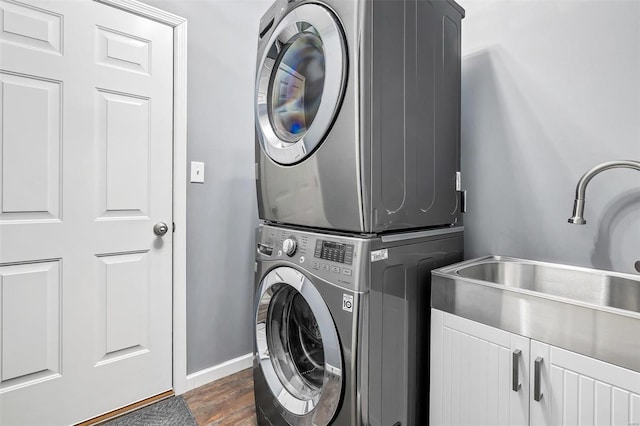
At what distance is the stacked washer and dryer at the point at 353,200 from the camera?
1.02 meters

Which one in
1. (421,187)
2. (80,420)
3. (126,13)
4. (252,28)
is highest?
(252,28)

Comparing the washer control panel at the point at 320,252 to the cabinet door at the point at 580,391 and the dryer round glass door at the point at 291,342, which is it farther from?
the cabinet door at the point at 580,391

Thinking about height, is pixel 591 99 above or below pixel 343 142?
above

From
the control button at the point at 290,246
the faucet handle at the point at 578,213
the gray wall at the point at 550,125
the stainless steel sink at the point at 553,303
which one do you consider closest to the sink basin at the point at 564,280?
the stainless steel sink at the point at 553,303

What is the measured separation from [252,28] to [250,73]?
29cm

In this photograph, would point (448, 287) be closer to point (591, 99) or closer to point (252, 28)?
point (591, 99)

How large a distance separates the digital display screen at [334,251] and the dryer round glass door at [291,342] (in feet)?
0.39

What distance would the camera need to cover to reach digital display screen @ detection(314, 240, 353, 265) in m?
1.03

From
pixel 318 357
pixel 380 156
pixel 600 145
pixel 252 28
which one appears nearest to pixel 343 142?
pixel 380 156

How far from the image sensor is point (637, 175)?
1.16 meters

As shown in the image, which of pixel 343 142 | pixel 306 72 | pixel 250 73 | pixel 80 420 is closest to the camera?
pixel 343 142

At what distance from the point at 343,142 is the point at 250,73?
1273 millimetres

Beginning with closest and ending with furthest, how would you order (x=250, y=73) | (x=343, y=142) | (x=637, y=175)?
1. (x=343, y=142)
2. (x=637, y=175)
3. (x=250, y=73)

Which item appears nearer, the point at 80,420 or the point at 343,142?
the point at 343,142
